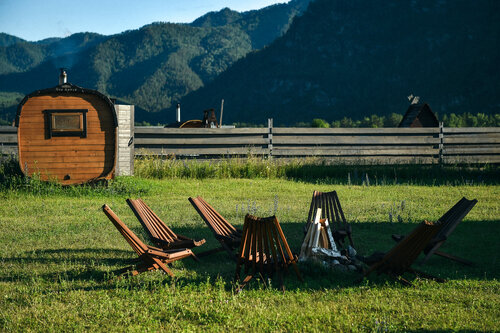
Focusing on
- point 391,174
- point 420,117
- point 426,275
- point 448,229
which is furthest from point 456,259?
point 420,117

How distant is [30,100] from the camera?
36.5 feet

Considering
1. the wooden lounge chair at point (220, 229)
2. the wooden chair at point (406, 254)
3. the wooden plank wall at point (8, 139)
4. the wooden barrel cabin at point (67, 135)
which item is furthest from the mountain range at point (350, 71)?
the wooden chair at point (406, 254)

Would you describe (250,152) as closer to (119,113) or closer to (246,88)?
(119,113)

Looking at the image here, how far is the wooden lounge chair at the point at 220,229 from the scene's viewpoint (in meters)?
5.92

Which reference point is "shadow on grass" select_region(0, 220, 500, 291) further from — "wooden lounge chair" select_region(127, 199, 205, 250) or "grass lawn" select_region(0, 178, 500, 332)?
"wooden lounge chair" select_region(127, 199, 205, 250)

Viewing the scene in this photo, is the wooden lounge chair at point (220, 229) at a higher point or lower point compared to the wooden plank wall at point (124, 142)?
lower

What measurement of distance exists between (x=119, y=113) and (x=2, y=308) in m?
9.27

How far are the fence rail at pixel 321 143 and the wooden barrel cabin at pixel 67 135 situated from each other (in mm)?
3244

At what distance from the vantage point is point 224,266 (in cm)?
579

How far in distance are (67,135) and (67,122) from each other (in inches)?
13.0

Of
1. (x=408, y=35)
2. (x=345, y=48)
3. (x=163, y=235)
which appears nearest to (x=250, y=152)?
(x=163, y=235)

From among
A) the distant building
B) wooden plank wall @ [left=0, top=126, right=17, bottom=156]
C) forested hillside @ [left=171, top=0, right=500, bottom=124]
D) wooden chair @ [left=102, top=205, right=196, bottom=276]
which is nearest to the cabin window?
wooden plank wall @ [left=0, top=126, right=17, bottom=156]

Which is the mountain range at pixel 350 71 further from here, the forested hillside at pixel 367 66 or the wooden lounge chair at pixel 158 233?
the wooden lounge chair at pixel 158 233

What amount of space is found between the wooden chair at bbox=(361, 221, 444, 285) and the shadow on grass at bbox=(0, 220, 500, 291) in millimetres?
137
